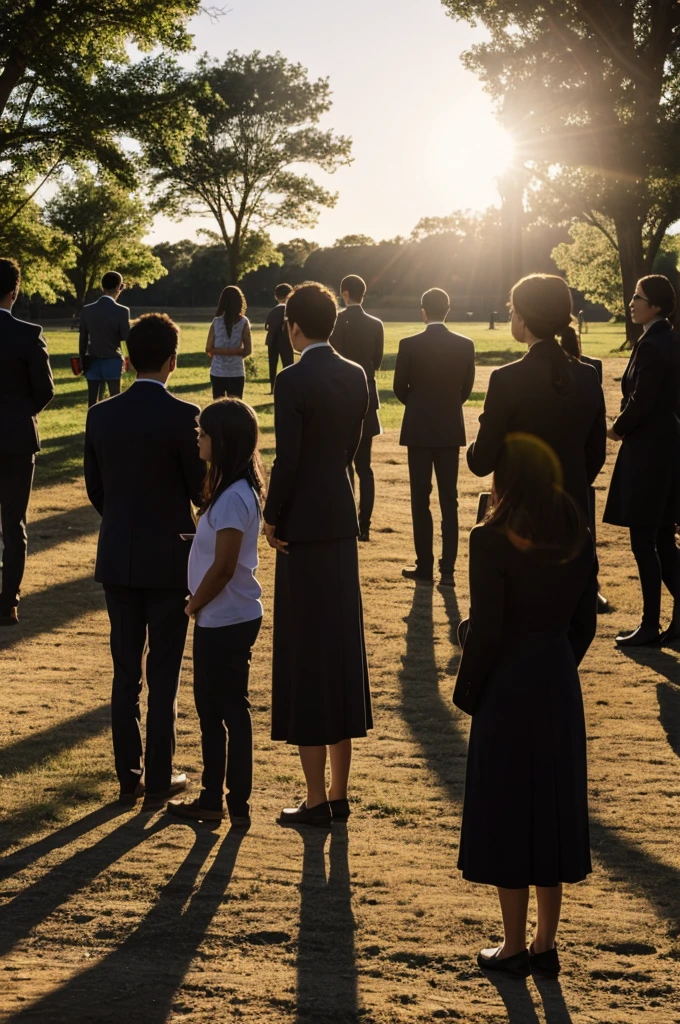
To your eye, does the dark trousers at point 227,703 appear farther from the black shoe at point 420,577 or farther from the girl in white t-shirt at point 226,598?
the black shoe at point 420,577

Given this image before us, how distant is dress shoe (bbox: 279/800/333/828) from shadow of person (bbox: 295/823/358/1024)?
0.04 meters

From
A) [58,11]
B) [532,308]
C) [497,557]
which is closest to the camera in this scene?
[497,557]

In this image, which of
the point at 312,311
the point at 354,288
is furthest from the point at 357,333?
the point at 312,311

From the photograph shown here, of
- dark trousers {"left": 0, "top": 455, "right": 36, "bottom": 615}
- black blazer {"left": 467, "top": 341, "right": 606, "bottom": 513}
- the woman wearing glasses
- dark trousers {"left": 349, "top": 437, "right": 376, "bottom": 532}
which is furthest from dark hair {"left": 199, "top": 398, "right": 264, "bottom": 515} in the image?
dark trousers {"left": 349, "top": 437, "right": 376, "bottom": 532}

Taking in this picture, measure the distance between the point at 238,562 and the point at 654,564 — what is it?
155 inches

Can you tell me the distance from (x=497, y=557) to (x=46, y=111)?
77.9 feet

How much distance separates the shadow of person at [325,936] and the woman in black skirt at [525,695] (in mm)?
514

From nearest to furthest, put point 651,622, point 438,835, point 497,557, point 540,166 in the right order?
point 497,557 → point 438,835 → point 651,622 → point 540,166

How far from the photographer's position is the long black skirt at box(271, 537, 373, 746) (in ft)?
16.6

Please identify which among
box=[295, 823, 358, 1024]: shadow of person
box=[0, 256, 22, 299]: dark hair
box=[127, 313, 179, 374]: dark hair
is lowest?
box=[295, 823, 358, 1024]: shadow of person

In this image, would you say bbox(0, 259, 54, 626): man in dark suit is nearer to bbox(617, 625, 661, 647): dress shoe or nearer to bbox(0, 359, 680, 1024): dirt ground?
Answer: bbox(0, 359, 680, 1024): dirt ground

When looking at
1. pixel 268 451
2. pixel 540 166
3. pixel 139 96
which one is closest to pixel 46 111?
pixel 139 96

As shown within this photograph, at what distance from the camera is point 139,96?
24.2m

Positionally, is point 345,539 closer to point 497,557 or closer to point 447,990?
point 497,557
